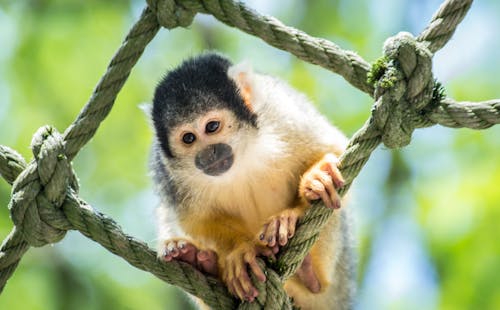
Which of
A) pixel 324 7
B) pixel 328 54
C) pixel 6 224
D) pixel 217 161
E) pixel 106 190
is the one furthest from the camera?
pixel 324 7

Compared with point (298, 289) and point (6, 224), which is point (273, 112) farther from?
point (6, 224)

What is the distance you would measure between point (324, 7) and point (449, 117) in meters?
7.43


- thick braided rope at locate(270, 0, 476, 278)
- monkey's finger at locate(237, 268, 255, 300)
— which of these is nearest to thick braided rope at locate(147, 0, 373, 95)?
thick braided rope at locate(270, 0, 476, 278)

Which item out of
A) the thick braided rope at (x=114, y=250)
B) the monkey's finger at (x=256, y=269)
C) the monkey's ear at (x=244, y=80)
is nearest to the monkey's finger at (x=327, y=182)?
the monkey's finger at (x=256, y=269)

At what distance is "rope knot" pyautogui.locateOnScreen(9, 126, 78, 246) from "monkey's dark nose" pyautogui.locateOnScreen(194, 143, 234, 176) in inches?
44.8

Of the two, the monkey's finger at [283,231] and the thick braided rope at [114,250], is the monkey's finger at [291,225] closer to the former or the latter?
the monkey's finger at [283,231]

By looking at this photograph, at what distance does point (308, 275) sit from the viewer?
161 inches

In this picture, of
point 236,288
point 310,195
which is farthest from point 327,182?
point 236,288

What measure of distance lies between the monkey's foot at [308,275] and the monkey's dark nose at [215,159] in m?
0.75

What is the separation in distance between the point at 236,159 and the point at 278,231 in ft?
3.27

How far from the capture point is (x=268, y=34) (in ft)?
11.9

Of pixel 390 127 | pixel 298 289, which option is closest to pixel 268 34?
pixel 390 127

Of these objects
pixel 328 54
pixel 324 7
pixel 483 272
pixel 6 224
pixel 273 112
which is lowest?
pixel 328 54

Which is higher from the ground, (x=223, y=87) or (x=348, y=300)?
(x=223, y=87)
